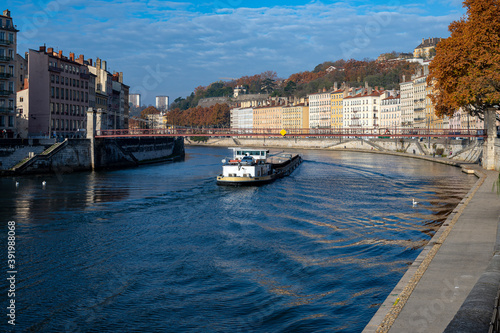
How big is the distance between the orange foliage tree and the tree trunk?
5.88 ft

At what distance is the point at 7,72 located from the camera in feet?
183

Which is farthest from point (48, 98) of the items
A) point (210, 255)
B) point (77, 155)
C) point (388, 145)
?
point (388, 145)

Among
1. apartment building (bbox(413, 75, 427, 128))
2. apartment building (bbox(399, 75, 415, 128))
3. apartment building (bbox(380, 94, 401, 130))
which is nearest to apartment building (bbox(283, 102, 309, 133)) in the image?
apartment building (bbox(380, 94, 401, 130))

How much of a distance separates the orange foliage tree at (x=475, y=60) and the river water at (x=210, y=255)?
26.4 ft

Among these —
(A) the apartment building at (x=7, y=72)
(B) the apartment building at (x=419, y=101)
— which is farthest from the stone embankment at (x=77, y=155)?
(B) the apartment building at (x=419, y=101)

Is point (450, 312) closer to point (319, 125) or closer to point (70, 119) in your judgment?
point (70, 119)

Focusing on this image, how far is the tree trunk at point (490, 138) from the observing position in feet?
152

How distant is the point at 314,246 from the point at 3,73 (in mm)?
44107

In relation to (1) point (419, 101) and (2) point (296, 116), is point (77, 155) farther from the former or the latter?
(2) point (296, 116)

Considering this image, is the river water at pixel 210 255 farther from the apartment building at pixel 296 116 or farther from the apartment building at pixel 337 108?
the apartment building at pixel 296 116

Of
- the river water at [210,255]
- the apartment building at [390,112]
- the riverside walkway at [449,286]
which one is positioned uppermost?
the apartment building at [390,112]

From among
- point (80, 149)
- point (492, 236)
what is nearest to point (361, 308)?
point (492, 236)

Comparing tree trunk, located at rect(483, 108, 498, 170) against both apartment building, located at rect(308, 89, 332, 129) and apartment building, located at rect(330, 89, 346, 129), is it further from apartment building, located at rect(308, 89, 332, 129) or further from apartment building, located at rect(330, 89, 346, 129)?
apartment building, located at rect(308, 89, 332, 129)

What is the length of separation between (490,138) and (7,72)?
147ft
